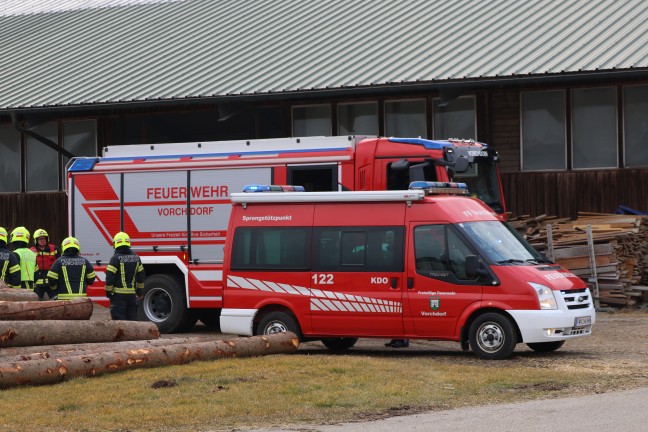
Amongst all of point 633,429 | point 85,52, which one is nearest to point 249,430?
point 633,429

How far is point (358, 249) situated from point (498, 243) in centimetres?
187

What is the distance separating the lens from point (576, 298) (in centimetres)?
1641

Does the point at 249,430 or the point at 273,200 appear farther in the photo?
the point at 273,200

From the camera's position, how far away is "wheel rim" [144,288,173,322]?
2145 centimetres

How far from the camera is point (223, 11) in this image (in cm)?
3412

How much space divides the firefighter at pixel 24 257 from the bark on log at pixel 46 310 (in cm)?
396

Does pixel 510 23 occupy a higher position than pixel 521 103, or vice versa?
pixel 510 23

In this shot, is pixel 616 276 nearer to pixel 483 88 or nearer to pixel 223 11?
pixel 483 88

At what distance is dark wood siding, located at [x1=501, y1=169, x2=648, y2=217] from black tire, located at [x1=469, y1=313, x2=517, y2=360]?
916 cm

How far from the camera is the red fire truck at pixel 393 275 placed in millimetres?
16156

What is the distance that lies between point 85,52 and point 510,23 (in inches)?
464

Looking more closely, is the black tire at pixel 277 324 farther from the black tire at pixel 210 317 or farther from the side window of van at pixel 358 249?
the black tire at pixel 210 317

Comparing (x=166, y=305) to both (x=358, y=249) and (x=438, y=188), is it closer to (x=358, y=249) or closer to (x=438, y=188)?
(x=358, y=249)

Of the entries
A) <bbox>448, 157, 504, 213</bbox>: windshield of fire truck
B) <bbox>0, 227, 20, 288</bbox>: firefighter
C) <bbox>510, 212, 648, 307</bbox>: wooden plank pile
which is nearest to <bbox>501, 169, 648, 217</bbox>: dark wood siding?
<bbox>510, 212, 648, 307</bbox>: wooden plank pile
